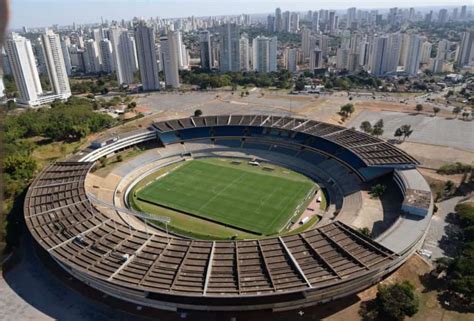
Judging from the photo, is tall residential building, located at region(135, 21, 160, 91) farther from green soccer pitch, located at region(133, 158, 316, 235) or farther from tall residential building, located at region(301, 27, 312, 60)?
tall residential building, located at region(301, 27, 312, 60)

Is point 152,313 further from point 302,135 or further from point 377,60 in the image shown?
point 377,60

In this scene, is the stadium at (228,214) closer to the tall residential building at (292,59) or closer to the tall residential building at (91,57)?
the tall residential building at (292,59)

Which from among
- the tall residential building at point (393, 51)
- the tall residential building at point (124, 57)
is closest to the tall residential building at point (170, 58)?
the tall residential building at point (124, 57)

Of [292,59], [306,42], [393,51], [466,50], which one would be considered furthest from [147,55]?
[466,50]

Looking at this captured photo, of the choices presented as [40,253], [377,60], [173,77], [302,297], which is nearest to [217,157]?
[40,253]

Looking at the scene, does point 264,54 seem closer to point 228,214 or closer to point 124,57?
point 124,57
